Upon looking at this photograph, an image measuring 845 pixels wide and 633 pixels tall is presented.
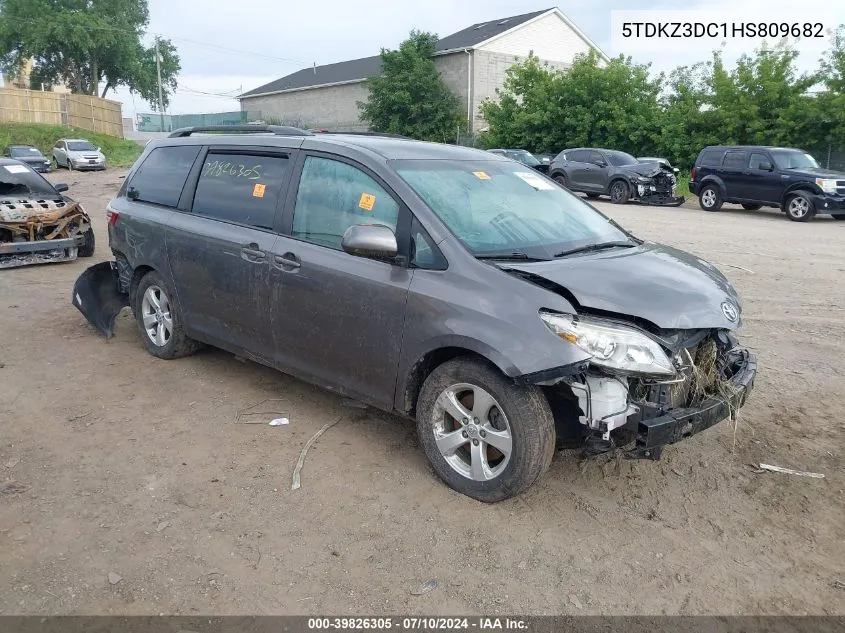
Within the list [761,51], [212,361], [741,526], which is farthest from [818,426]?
[761,51]

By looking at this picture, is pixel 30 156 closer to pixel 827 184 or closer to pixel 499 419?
pixel 827 184

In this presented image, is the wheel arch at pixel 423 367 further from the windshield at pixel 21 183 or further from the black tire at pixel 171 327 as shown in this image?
the windshield at pixel 21 183

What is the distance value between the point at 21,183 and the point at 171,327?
639cm

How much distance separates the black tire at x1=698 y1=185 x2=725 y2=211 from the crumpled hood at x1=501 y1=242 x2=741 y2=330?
56.0 feet

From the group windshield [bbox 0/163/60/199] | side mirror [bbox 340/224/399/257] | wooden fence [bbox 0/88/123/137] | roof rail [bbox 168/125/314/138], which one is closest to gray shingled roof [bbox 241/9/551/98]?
wooden fence [bbox 0/88/123/137]

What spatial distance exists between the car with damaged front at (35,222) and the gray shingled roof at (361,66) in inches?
1265

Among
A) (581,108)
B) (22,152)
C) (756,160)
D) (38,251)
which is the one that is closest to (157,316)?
(38,251)

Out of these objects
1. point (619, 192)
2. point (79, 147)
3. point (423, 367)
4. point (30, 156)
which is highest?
point (79, 147)

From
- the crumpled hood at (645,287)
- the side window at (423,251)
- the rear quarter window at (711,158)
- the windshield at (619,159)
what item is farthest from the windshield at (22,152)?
the crumpled hood at (645,287)

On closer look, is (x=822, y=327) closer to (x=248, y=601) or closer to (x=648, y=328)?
(x=648, y=328)

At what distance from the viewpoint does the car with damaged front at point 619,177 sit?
20.7 m

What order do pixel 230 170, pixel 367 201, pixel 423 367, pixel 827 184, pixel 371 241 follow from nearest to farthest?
pixel 371 241
pixel 423 367
pixel 367 201
pixel 230 170
pixel 827 184

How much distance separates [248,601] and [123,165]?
120ft

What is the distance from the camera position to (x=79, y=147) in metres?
32.5
